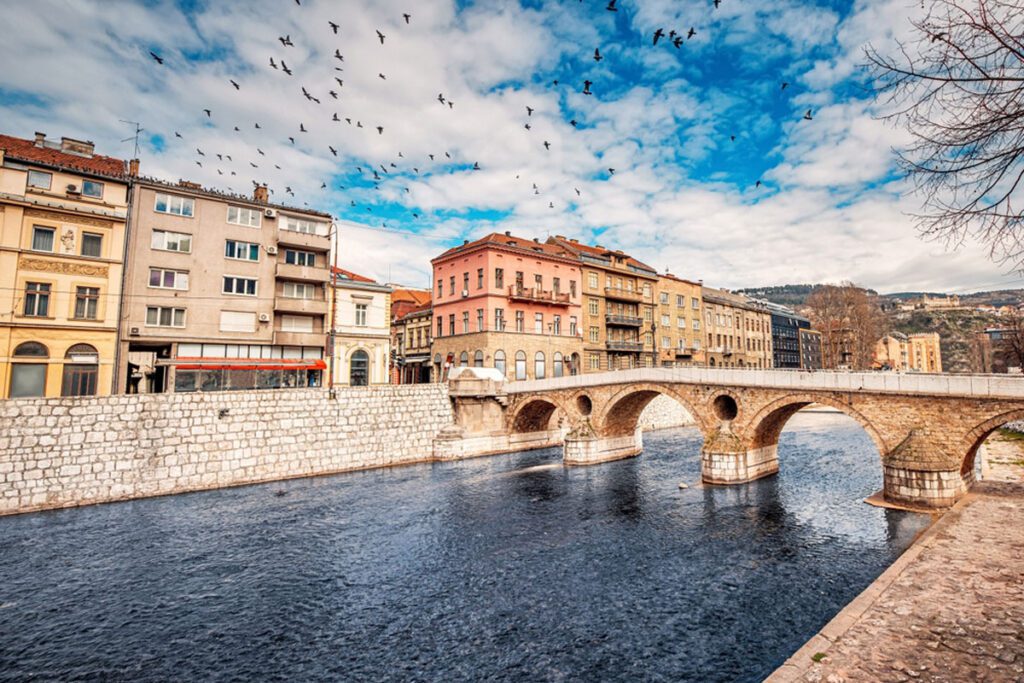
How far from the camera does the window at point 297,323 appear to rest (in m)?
35.0

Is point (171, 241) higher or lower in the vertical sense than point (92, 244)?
higher

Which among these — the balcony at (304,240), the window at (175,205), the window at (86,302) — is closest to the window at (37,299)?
the window at (86,302)

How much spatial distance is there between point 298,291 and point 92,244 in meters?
11.8

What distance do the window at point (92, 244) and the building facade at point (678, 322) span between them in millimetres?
49833

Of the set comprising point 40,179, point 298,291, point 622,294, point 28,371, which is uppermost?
point 40,179

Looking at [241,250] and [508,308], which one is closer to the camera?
[241,250]

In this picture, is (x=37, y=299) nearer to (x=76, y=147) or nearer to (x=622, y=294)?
(x=76, y=147)

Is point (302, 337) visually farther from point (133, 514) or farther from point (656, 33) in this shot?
point (656, 33)

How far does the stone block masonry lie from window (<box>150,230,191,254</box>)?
11096 mm

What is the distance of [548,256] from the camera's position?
4794 centimetres

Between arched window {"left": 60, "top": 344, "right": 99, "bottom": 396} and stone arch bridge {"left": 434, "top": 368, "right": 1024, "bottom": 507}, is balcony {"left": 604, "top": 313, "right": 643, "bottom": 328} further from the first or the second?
arched window {"left": 60, "top": 344, "right": 99, "bottom": 396}

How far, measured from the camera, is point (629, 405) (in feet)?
112

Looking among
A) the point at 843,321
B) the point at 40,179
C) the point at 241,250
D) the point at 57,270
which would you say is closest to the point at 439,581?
the point at 241,250

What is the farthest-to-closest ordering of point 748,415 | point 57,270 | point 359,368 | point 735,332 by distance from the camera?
point 735,332 < point 359,368 < point 57,270 < point 748,415
